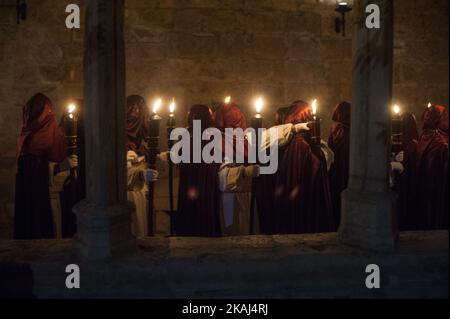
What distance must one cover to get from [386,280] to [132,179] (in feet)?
10.0

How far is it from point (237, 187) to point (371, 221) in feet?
6.72

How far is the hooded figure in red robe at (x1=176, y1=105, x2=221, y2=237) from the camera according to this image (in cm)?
605

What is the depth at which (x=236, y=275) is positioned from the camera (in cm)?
421

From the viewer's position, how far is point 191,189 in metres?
6.07

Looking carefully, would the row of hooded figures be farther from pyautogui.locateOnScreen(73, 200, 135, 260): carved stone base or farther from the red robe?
pyautogui.locateOnScreen(73, 200, 135, 260): carved stone base

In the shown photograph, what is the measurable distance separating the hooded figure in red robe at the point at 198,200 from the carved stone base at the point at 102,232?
1.68 metres

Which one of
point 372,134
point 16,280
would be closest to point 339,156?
point 372,134

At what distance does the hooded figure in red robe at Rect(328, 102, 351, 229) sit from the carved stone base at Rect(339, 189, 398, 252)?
1835 mm

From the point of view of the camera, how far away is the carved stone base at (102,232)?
424 cm

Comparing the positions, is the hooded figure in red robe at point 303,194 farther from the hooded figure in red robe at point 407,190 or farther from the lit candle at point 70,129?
the lit candle at point 70,129

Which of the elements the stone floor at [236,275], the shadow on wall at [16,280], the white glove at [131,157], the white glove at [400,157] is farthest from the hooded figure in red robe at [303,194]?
the shadow on wall at [16,280]

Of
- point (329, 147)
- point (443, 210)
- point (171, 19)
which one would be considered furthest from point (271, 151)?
point (171, 19)

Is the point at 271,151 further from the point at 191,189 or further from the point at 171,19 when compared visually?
the point at 171,19

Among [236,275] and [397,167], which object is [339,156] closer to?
[397,167]
